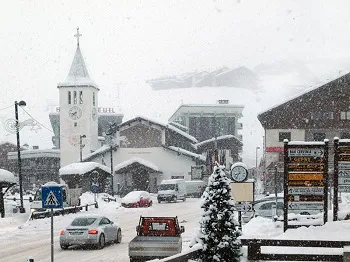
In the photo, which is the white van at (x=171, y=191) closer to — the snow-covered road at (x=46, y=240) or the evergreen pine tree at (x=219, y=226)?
the snow-covered road at (x=46, y=240)

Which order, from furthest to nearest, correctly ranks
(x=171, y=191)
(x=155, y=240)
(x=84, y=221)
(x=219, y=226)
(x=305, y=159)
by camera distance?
(x=171, y=191), (x=84, y=221), (x=155, y=240), (x=305, y=159), (x=219, y=226)

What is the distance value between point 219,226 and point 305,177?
5.15 meters

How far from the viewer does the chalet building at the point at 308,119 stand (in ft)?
197

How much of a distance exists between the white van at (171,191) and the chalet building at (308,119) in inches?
371

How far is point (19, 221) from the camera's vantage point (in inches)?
1419

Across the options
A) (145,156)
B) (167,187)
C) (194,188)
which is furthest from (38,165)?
(167,187)

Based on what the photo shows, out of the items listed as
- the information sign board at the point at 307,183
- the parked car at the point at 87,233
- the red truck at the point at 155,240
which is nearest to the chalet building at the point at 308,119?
the parked car at the point at 87,233

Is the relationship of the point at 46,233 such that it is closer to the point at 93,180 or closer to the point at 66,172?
the point at 66,172

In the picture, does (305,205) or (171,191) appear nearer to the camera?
(305,205)

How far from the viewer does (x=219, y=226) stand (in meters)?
12.7

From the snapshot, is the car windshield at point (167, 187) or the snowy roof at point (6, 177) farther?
the car windshield at point (167, 187)

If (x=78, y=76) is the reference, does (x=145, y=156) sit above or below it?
below

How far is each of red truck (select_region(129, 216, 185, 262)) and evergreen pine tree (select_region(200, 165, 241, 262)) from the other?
6022mm

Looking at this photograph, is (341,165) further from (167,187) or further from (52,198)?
(167,187)
